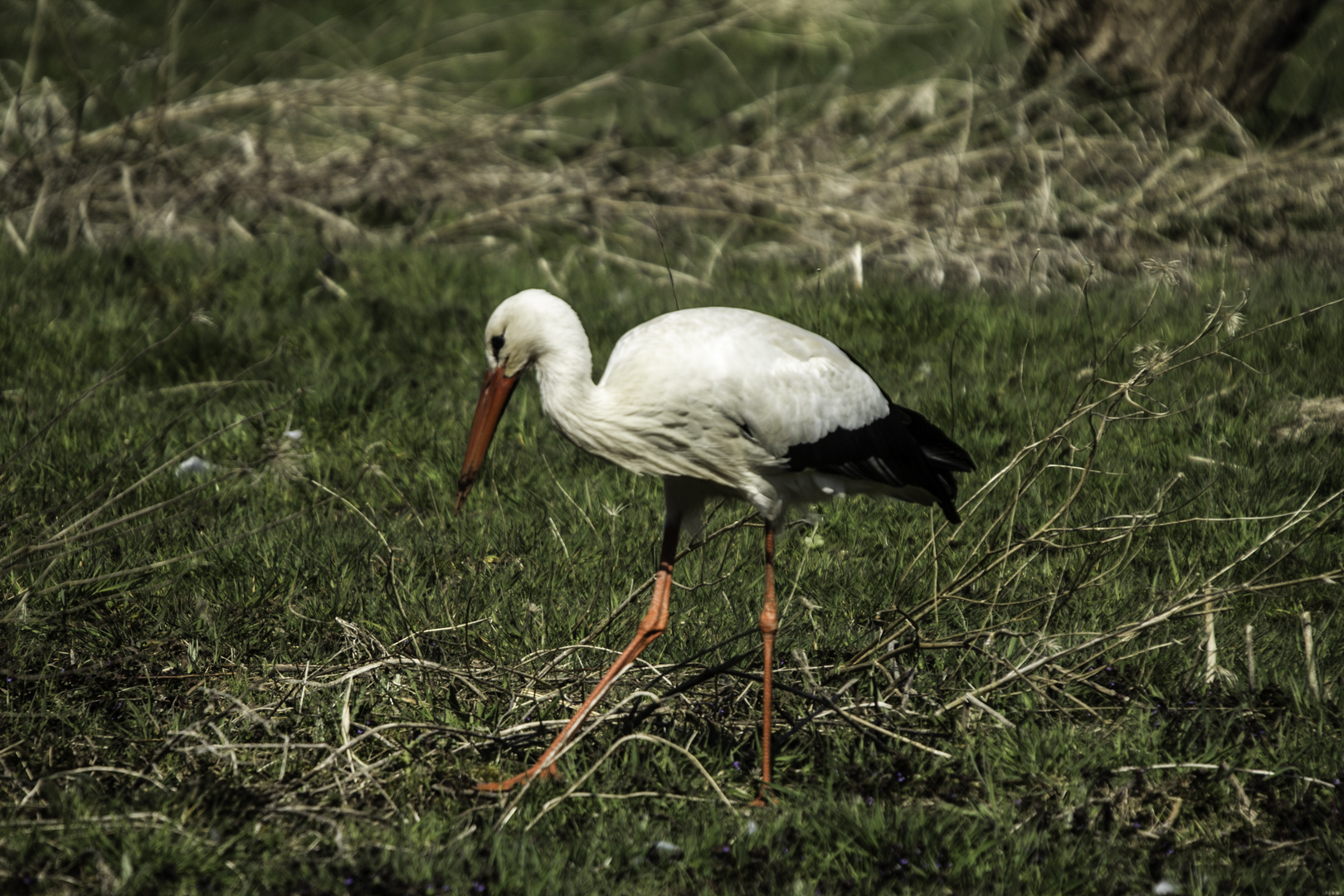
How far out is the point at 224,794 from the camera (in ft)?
9.20

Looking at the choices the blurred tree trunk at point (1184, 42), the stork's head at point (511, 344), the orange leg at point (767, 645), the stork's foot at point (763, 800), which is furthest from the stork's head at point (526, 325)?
the blurred tree trunk at point (1184, 42)

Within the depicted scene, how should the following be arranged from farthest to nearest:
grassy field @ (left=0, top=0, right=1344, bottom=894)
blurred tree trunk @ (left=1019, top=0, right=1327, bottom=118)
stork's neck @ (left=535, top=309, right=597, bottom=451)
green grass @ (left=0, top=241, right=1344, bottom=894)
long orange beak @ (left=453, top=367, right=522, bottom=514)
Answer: blurred tree trunk @ (left=1019, top=0, right=1327, bottom=118)
long orange beak @ (left=453, top=367, right=522, bottom=514)
stork's neck @ (left=535, top=309, right=597, bottom=451)
grassy field @ (left=0, top=0, right=1344, bottom=894)
green grass @ (left=0, top=241, right=1344, bottom=894)

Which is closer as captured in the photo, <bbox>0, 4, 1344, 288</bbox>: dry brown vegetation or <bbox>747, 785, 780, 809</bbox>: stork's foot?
<bbox>747, 785, 780, 809</bbox>: stork's foot

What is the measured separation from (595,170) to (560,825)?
19.5ft

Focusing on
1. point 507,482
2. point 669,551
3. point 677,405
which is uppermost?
point 677,405

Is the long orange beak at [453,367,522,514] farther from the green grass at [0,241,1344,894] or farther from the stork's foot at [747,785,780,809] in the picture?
the stork's foot at [747,785,780,809]

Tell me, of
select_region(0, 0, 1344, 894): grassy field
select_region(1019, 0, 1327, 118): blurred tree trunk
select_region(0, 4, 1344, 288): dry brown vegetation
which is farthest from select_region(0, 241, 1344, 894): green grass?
select_region(1019, 0, 1327, 118): blurred tree trunk

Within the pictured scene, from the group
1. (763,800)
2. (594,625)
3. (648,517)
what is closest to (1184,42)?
(648,517)

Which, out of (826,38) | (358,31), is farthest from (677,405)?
(358,31)

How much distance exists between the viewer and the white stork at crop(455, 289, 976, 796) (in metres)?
3.25

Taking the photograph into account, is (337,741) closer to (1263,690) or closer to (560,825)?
(560,825)

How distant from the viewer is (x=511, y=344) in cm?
334

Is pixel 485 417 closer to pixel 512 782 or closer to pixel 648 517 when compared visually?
pixel 512 782

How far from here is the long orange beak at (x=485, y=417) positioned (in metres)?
3.44
